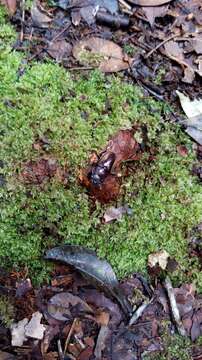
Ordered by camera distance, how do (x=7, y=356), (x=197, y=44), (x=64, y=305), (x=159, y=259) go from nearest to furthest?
(x=7, y=356) → (x=64, y=305) → (x=159, y=259) → (x=197, y=44)

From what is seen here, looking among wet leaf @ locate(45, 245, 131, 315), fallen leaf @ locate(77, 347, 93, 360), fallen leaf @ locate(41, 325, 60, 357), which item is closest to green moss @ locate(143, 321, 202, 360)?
wet leaf @ locate(45, 245, 131, 315)

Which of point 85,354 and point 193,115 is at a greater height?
point 193,115

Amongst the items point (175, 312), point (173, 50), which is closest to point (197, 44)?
point (173, 50)

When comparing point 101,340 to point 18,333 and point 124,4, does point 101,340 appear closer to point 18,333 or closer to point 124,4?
point 18,333

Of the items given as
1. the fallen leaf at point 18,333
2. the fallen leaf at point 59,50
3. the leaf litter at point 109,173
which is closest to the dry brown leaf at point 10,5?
the leaf litter at point 109,173

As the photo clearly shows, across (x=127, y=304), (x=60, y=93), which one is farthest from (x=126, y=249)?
(x=60, y=93)

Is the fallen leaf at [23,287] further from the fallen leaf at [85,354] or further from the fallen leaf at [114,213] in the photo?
the fallen leaf at [114,213]

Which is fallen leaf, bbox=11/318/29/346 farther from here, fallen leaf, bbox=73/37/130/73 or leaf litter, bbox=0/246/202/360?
fallen leaf, bbox=73/37/130/73
